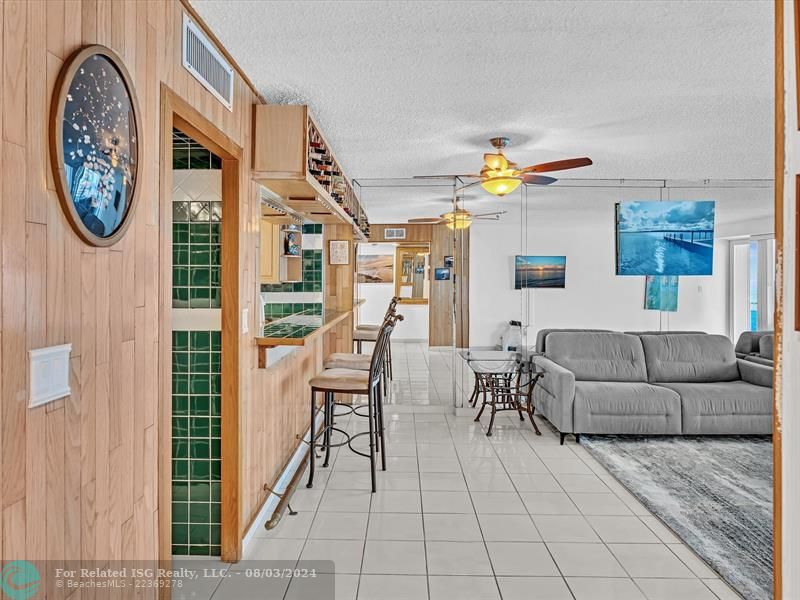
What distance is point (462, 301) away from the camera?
31.7 ft

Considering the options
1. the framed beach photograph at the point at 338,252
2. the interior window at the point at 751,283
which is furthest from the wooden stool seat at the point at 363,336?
the interior window at the point at 751,283

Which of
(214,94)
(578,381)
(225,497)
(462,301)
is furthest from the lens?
(462,301)

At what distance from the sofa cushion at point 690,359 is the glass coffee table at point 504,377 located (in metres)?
1.17

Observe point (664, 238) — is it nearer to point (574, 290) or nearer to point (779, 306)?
point (574, 290)

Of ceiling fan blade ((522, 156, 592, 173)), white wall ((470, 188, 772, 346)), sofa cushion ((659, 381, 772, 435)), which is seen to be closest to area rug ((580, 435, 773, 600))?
sofa cushion ((659, 381, 772, 435))

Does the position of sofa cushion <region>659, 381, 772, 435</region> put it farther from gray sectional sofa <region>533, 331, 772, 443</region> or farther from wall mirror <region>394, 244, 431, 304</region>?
wall mirror <region>394, 244, 431, 304</region>

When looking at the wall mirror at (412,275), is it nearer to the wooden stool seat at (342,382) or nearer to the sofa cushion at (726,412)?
the sofa cushion at (726,412)

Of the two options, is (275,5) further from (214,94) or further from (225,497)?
(225,497)

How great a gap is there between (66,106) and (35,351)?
55cm

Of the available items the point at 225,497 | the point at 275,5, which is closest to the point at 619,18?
the point at 275,5

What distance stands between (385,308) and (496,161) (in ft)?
23.2

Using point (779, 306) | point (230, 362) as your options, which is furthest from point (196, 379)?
point (779, 306)

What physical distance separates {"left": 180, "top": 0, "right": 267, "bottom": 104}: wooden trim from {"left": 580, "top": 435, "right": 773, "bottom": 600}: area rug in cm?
335

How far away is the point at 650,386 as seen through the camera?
4.64 meters
